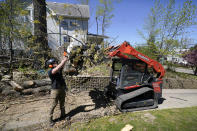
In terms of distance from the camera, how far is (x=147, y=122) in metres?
3.24

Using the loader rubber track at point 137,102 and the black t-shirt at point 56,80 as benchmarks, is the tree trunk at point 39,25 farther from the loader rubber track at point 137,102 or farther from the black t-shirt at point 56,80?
the loader rubber track at point 137,102

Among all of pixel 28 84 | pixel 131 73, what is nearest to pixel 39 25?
pixel 28 84

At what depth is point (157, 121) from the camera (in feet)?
10.8

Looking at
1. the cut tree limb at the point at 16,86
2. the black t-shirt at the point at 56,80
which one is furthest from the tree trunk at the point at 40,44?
the black t-shirt at the point at 56,80

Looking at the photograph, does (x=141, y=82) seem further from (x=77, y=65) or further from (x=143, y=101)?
(x=77, y=65)

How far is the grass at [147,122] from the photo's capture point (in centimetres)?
298

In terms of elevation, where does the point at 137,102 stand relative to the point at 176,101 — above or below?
above

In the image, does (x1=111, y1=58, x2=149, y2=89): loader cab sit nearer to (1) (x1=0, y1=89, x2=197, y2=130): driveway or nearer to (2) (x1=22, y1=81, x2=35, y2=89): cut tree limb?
(1) (x1=0, y1=89, x2=197, y2=130): driveway

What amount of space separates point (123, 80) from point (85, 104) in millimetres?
1825

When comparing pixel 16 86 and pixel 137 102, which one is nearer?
pixel 137 102

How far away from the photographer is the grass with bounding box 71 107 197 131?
2.98 m

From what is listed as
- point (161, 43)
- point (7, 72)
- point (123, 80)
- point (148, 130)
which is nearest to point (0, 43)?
point (7, 72)

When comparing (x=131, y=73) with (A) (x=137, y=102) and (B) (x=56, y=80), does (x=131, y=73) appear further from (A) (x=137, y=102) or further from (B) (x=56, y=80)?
(B) (x=56, y=80)

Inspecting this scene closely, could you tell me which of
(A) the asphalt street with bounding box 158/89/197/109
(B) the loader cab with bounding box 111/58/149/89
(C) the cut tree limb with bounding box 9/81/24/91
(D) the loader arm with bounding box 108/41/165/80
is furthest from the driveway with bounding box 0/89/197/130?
(A) the asphalt street with bounding box 158/89/197/109
